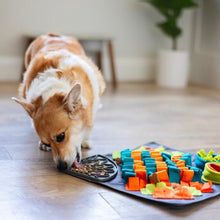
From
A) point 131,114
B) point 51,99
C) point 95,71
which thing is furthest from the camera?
point 131,114

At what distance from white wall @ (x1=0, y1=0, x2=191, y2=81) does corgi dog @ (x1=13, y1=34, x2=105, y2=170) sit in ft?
6.79

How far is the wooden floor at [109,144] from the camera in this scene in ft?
5.25

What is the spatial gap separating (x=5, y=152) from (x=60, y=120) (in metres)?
0.49

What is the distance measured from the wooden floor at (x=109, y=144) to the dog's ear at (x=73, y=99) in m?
0.33

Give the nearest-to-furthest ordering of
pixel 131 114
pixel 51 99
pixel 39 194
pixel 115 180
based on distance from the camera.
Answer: pixel 39 194 → pixel 115 180 → pixel 51 99 → pixel 131 114

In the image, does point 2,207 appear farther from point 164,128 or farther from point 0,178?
point 164,128

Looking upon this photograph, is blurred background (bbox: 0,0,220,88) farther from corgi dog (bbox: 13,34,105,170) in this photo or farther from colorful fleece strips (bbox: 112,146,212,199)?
colorful fleece strips (bbox: 112,146,212,199)

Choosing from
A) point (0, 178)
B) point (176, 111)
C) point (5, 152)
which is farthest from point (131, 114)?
point (0, 178)

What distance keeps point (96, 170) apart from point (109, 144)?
0.48 meters

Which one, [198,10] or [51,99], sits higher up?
[198,10]

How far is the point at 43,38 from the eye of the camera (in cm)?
292

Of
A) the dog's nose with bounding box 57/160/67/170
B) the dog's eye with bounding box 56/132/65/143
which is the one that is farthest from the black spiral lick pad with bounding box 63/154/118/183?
the dog's eye with bounding box 56/132/65/143

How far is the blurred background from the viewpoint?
4457 mm

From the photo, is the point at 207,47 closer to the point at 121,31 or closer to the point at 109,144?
the point at 121,31
